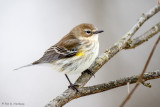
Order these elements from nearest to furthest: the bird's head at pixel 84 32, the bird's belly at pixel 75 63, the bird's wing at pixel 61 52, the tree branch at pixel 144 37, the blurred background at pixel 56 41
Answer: the tree branch at pixel 144 37 → the bird's belly at pixel 75 63 → the bird's wing at pixel 61 52 → the bird's head at pixel 84 32 → the blurred background at pixel 56 41

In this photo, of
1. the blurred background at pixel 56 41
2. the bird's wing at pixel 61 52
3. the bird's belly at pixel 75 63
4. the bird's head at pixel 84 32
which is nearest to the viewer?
the bird's belly at pixel 75 63

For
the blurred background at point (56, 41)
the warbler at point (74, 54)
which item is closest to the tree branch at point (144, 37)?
the warbler at point (74, 54)

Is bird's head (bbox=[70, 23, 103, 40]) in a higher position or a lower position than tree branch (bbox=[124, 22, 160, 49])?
higher

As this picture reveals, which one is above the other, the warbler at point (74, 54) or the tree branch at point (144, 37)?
the warbler at point (74, 54)

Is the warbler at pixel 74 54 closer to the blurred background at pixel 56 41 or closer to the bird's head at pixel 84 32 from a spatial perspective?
the bird's head at pixel 84 32

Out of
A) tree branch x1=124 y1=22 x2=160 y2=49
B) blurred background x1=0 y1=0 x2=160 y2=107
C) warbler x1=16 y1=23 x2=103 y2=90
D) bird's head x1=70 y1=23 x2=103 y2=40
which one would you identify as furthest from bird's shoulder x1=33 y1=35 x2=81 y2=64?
blurred background x1=0 y1=0 x2=160 y2=107

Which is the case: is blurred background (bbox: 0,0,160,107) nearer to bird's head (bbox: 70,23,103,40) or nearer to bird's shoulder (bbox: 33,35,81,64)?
bird's head (bbox: 70,23,103,40)

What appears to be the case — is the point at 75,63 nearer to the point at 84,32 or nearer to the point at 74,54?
the point at 74,54

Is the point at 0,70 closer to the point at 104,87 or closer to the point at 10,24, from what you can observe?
the point at 10,24
